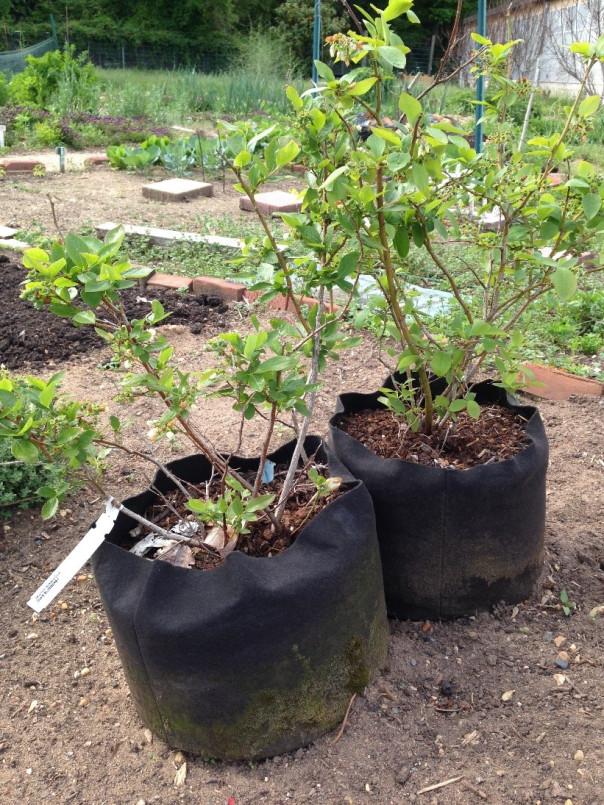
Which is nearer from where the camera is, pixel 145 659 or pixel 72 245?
pixel 72 245

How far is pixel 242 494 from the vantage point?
1.67m

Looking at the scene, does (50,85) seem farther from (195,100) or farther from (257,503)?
(257,503)

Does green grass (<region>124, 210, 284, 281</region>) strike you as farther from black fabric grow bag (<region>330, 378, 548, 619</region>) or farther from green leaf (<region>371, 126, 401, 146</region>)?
green leaf (<region>371, 126, 401, 146</region>)

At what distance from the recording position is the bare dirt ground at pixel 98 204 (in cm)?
618

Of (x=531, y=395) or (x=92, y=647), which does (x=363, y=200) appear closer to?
(x=92, y=647)

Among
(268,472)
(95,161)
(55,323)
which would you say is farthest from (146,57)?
(268,472)

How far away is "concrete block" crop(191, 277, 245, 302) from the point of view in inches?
179

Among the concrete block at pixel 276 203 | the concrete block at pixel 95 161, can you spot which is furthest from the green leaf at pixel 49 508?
the concrete block at pixel 95 161

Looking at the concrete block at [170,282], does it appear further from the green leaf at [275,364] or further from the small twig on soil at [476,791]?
the small twig on soil at [476,791]

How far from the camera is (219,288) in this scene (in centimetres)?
459

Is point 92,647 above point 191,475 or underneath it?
underneath

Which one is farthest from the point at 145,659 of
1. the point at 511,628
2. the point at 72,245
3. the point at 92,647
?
the point at 511,628

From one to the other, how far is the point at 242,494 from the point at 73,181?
7.04 meters

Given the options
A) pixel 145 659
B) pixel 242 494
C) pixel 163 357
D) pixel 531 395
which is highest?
pixel 163 357
